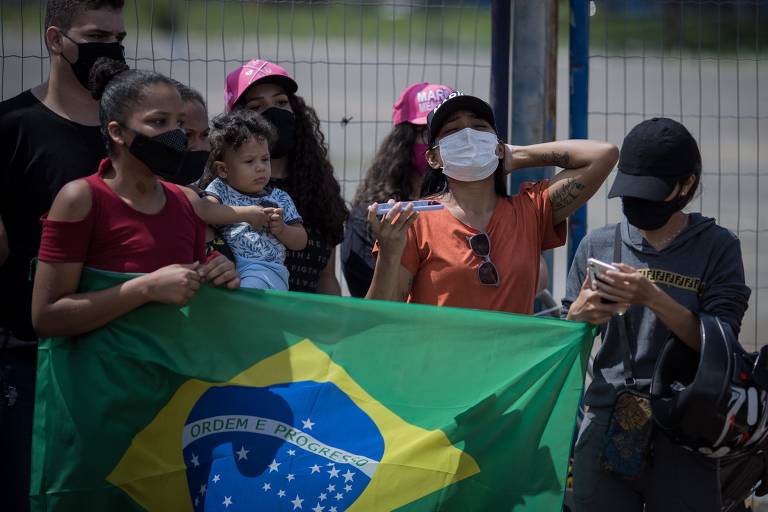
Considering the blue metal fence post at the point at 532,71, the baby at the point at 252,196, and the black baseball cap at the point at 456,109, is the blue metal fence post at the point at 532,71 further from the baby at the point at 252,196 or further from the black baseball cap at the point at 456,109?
the baby at the point at 252,196

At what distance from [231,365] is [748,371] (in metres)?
1.70

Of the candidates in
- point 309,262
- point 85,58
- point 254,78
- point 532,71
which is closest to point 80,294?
point 85,58

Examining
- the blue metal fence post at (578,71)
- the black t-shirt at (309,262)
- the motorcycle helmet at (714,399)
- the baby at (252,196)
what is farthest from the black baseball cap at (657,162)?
the blue metal fence post at (578,71)

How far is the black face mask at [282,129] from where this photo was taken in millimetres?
4930

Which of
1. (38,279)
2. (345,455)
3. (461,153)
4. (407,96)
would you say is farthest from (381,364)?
(407,96)

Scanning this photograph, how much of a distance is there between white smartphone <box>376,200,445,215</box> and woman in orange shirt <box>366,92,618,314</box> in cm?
3

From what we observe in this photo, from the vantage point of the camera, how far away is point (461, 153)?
165 inches

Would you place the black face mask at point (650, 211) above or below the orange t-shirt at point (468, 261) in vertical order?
above

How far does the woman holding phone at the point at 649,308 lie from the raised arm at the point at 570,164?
0.85 ft

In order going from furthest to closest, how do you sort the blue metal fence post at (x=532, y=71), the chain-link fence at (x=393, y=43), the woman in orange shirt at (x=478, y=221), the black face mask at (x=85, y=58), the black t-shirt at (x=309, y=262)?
the chain-link fence at (x=393, y=43)
the blue metal fence post at (x=532, y=71)
the black t-shirt at (x=309, y=262)
the black face mask at (x=85, y=58)
the woman in orange shirt at (x=478, y=221)

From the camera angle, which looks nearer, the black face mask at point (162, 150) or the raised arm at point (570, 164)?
the black face mask at point (162, 150)

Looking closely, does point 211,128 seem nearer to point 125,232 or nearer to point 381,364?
point 125,232

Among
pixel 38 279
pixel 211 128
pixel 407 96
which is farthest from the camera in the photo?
pixel 407 96

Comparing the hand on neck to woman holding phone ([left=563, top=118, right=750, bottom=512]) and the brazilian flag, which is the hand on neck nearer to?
the brazilian flag
